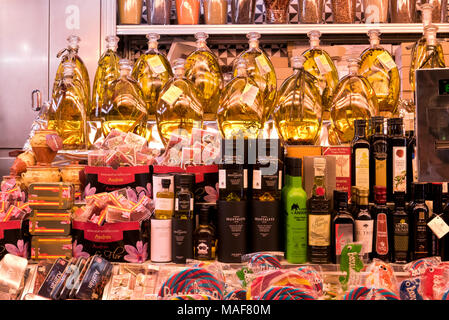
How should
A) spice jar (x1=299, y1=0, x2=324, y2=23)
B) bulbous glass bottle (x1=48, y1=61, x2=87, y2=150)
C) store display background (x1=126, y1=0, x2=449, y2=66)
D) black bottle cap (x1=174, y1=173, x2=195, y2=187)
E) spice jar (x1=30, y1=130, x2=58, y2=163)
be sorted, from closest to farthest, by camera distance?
black bottle cap (x1=174, y1=173, x2=195, y2=187)
spice jar (x1=30, y1=130, x2=58, y2=163)
bulbous glass bottle (x1=48, y1=61, x2=87, y2=150)
spice jar (x1=299, y1=0, x2=324, y2=23)
store display background (x1=126, y1=0, x2=449, y2=66)

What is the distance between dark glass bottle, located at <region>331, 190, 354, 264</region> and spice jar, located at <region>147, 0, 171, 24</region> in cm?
192

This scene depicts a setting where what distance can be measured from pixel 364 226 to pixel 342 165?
0.78 ft

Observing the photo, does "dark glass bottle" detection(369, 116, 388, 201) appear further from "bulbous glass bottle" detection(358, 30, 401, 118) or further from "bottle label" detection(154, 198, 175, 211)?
"bottle label" detection(154, 198, 175, 211)

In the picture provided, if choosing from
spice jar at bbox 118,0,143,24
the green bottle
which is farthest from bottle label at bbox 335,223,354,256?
spice jar at bbox 118,0,143,24

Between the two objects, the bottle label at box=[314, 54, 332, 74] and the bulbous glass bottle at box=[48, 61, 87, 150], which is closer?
the bulbous glass bottle at box=[48, 61, 87, 150]

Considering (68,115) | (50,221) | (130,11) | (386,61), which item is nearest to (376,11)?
(386,61)

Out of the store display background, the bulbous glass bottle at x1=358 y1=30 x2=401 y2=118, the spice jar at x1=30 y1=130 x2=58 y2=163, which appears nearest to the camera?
the spice jar at x1=30 y1=130 x2=58 y2=163

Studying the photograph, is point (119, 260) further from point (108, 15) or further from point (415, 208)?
point (108, 15)

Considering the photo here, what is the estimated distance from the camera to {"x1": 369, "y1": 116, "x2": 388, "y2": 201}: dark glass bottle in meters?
1.55

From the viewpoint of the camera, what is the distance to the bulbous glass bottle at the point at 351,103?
183 centimetres

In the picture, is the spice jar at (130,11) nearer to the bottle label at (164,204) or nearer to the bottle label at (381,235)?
the bottle label at (164,204)

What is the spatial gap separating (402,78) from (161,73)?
1.53 m

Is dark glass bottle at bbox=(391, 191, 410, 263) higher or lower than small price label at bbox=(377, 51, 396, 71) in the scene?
lower

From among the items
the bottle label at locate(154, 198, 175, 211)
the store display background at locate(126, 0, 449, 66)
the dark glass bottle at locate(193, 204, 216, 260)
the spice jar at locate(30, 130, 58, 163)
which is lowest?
the dark glass bottle at locate(193, 204, 216, 260)
